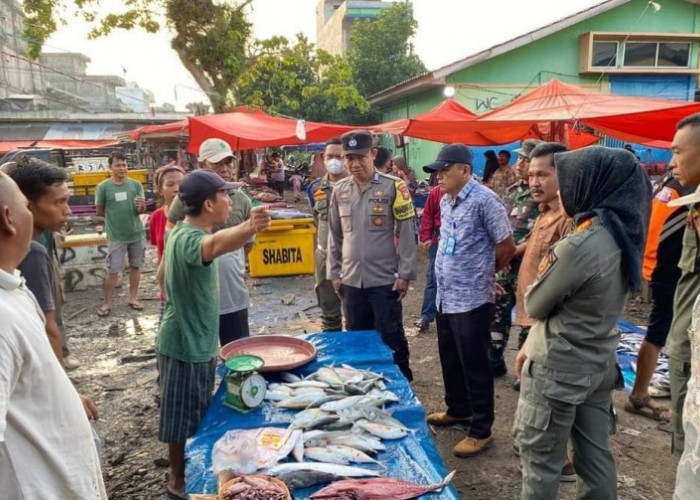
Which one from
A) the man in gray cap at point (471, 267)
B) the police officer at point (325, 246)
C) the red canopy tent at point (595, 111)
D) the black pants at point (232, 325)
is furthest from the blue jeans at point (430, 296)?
the black pants at point (232, 325)

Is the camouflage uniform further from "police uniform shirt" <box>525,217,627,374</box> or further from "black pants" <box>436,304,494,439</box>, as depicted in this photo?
"police uniform shirt" <box>525,217,627,374</box>

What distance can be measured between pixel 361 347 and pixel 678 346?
172 cm

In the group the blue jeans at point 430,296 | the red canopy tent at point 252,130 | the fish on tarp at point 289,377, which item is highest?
the red canopy tent at point 252,130

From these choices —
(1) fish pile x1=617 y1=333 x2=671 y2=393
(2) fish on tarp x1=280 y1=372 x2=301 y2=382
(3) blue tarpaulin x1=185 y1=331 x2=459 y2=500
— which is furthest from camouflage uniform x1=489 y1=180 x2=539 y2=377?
(2) fish on tarp x1=280 y1=372 x2=301 y2=382

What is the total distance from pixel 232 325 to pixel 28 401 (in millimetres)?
2348

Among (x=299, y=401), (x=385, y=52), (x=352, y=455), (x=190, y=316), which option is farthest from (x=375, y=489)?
(x=385, y=52)

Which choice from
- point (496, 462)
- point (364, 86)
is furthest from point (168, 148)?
point (496, 462)

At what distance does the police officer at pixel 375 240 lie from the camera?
12.3 feet

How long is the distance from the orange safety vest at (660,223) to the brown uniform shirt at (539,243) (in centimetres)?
73

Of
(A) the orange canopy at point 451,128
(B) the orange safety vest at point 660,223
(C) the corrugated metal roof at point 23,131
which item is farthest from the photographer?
(C) the corrugated metal roof at point 23,131

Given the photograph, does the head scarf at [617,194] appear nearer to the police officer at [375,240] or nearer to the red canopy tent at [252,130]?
the police officer at [375,240]

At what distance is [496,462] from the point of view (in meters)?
3.28

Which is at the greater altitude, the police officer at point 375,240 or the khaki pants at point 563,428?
the police officer at point 375,240

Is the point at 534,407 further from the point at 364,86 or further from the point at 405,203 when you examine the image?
the point at 364,86
